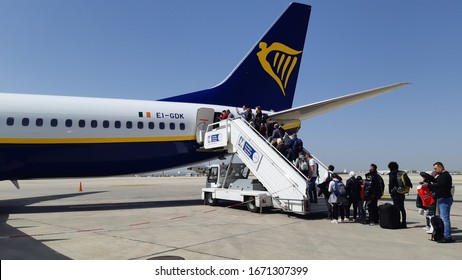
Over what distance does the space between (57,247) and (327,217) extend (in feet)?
28.3

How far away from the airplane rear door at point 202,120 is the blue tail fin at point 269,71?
122cm

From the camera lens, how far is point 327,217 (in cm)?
1231

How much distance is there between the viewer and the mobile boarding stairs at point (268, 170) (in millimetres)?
12023

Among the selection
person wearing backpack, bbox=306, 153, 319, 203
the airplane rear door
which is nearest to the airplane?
the airplane rear door

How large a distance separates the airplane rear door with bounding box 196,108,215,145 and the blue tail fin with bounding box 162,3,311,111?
122 cm

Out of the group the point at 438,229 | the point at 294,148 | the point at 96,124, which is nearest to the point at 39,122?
the point at 96,124

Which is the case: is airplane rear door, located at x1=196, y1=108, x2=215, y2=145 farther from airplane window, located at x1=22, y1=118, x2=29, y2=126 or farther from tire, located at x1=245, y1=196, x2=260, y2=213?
airplane window, located at x1=22, y1=118, x2=29, y2=126

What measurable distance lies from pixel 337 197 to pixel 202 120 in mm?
9079

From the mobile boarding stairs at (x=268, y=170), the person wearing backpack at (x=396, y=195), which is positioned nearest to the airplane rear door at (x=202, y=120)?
the mobile boarding stairs at (x=268, y=170)

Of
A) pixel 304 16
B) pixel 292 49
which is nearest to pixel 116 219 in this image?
pixel 292 49

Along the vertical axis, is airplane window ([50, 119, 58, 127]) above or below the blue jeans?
above

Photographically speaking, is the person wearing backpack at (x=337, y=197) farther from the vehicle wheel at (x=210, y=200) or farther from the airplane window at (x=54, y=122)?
the airplane window at (x=54, y=122)

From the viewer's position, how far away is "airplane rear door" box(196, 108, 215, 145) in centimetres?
1798

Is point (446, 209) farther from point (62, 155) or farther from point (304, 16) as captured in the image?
point (304, 16)
